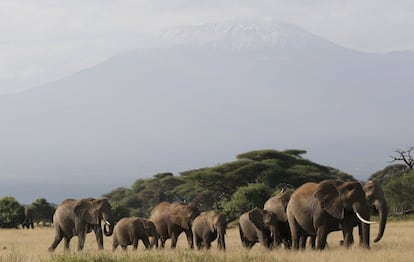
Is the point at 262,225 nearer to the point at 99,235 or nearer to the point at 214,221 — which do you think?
the point at 214,221

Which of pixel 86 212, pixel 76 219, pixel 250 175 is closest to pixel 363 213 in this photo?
pixel 86 212

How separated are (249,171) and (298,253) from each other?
39.5 meters

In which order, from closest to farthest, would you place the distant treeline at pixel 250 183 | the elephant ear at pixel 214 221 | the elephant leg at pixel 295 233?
the elephant leg at pixel 295 233
the elephant ear at pixel 214 221
the distant treeline at pixel 250 183

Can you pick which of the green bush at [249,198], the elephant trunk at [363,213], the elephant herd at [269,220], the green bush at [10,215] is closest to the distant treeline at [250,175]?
the green bush at [249,198]

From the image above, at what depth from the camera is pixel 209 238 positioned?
2508 cm

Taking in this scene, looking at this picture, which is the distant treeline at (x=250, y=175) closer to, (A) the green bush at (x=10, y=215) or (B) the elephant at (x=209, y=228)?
(A) the green bush at (x=10, y=215)

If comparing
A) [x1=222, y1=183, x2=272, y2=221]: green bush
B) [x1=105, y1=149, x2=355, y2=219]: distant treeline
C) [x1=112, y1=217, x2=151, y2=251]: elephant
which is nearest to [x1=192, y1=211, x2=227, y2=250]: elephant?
[x1=112, y1=217, x2=151, y2=251]: elephant

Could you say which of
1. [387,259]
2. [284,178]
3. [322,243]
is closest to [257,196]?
[284,178]

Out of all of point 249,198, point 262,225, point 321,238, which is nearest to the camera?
point 321,238

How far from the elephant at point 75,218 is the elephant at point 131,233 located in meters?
1.48

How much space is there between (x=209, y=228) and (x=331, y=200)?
16.7 feet

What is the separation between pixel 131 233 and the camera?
26703mm

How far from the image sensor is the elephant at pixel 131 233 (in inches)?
1048

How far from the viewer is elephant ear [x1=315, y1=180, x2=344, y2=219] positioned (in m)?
21.2
